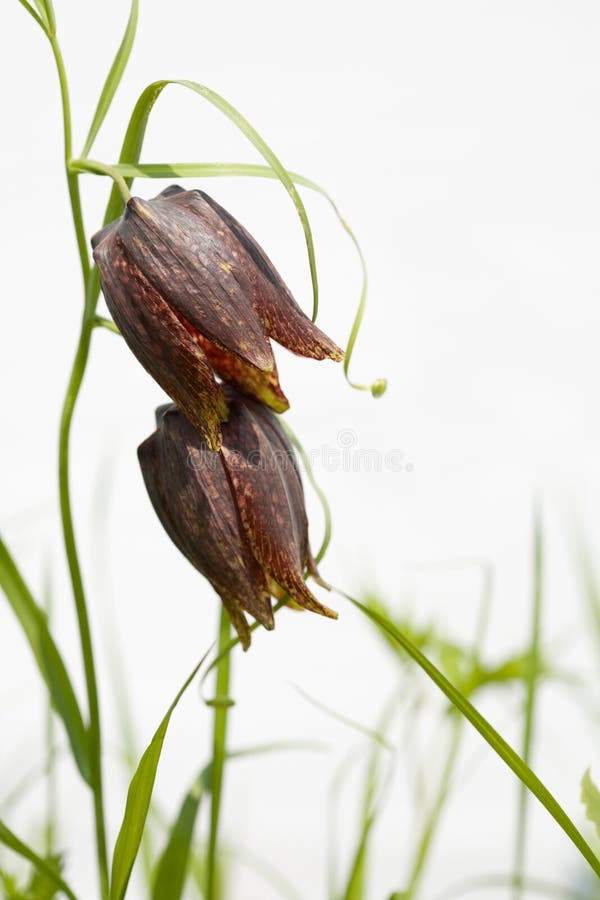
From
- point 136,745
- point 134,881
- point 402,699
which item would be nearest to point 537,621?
point 402,699

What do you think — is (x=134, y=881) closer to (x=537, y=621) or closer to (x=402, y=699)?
(x=402, y=699)

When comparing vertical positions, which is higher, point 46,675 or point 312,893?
point 46,675

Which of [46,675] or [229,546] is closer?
[229,546]

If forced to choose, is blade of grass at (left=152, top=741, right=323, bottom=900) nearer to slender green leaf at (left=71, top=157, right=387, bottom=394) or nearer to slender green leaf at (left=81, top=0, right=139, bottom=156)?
slender green leaf at (left=71, top=157, right=387, bottom=394)

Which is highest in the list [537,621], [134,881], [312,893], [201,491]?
[201,491]

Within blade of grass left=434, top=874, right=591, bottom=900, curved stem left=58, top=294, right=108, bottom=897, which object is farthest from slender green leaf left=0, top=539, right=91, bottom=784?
blade of grass left=434, top=874, right=591, bottom=900

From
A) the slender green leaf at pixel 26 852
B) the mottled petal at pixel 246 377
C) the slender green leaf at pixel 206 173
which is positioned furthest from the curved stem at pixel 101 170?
the slender green leaf at pixel 26 852

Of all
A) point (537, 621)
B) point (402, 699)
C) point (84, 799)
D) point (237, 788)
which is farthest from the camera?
point (84, 799)
